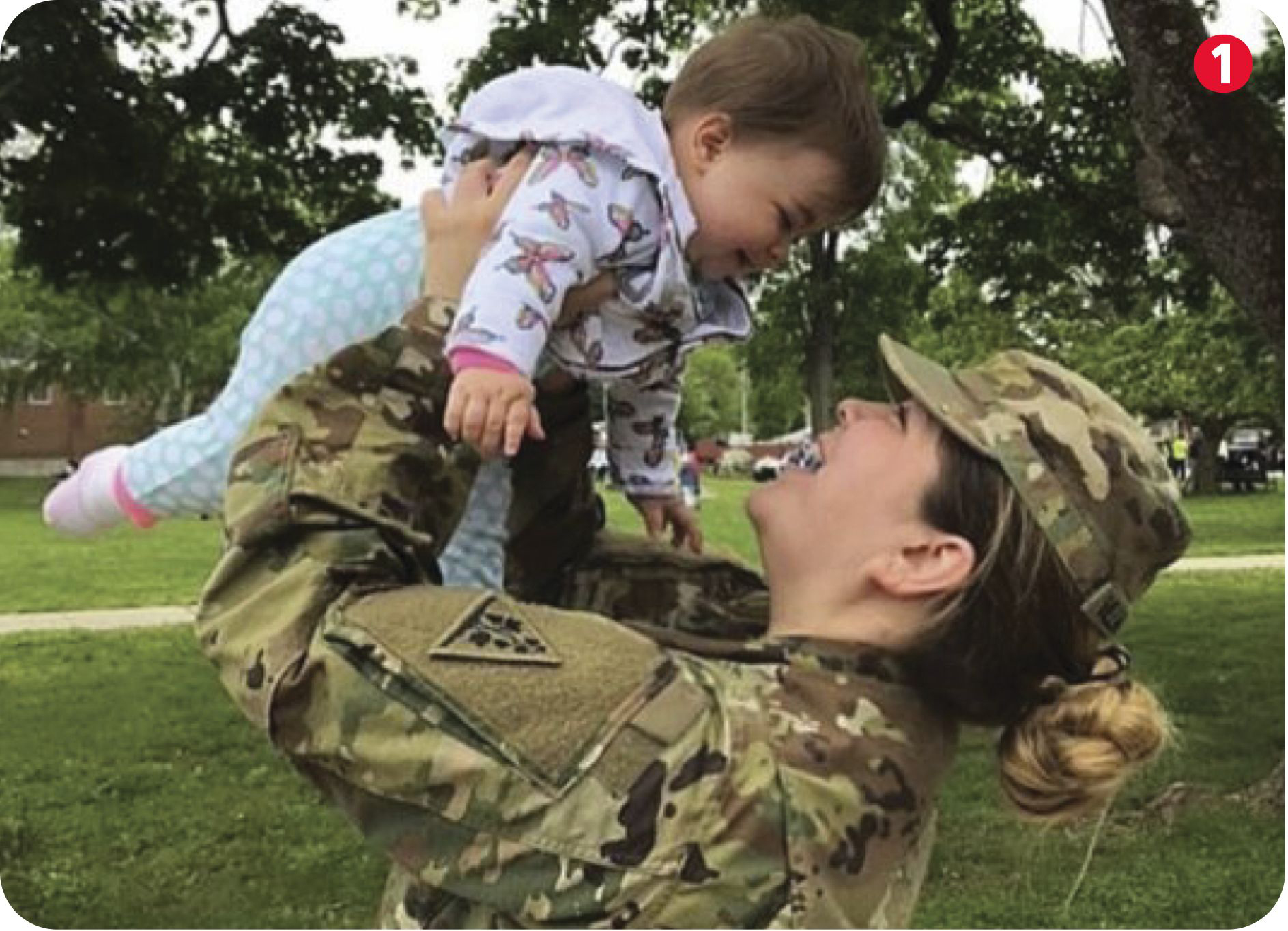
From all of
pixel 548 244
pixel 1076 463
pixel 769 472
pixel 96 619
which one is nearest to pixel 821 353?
pixel 96 619

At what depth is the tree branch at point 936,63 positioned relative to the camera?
32.2ft

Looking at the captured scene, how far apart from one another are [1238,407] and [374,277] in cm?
2811

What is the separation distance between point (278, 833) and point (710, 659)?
567 cm

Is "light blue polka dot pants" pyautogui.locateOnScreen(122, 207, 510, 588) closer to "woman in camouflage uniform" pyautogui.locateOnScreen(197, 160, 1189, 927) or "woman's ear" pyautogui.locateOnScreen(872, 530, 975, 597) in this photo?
"woman in camouflage uniform" pyautogui.locateOnScreen(197, 160, 1189, 927)

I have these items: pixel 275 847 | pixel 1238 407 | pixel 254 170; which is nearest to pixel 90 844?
pixel 275 847

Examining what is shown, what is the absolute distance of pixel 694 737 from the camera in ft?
3.94

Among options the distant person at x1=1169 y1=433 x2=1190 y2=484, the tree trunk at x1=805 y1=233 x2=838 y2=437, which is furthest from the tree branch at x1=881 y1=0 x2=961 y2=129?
the distant person at x1=1169 y1=433 x2=1190 y2=484

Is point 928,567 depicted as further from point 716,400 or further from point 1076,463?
point 716,400

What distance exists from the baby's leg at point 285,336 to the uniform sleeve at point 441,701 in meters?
0.30

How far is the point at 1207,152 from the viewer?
5.89 metres

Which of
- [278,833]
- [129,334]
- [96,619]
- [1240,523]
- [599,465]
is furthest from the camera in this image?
[1240,523]

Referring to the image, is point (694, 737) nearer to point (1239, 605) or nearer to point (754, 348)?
point (1239, 605)

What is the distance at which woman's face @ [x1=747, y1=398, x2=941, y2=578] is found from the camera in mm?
1335

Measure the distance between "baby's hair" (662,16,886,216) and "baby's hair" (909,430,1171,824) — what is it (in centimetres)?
38
